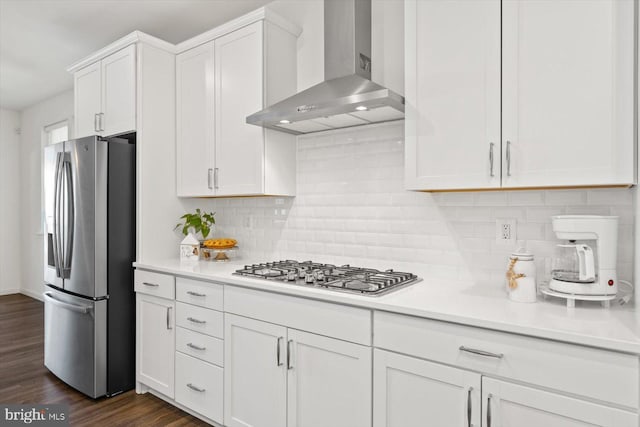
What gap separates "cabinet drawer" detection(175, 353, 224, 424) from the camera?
239cm

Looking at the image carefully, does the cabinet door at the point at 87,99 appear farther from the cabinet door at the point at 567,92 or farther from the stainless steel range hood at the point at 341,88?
the cabinet door at the point at 567,92

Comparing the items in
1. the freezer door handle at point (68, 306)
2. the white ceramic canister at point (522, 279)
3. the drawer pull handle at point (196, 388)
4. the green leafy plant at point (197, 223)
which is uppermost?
the green leafy plant at point (197, 223)

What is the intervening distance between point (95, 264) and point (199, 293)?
877 mm

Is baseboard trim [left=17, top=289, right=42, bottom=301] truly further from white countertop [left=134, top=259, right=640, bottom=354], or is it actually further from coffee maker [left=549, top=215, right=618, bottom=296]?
coffee maker [left=549, top=215, right=618, bottom=296]

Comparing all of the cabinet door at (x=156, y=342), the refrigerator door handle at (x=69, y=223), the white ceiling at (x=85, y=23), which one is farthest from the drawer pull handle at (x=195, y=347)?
the white ceiling at (x=85, y=23)

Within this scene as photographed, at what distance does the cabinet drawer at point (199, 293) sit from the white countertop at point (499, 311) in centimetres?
25

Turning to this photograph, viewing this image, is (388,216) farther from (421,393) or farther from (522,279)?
(421,393)

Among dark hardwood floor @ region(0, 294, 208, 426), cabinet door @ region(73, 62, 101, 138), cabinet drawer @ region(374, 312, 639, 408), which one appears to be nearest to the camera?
cabinet drawer @ region(374, 312, 639, 408)

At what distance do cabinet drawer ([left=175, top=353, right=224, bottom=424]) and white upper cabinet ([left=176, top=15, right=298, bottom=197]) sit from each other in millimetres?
1120

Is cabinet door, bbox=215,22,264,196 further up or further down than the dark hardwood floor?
further up

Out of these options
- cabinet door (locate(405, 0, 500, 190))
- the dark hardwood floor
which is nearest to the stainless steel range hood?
cabinet door (locate(405, 0, 500, 190))

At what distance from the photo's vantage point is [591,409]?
1.27 m

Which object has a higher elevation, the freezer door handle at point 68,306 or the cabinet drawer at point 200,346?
the freezer door handle at point 68,306

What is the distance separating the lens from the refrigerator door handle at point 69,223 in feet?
9.75
